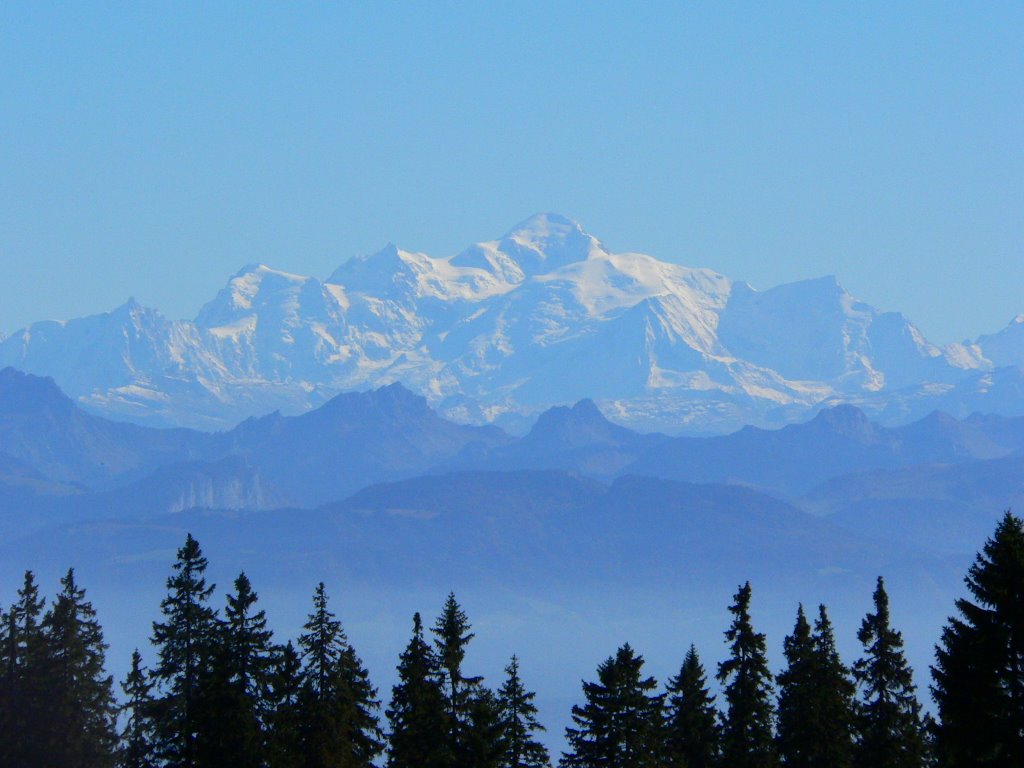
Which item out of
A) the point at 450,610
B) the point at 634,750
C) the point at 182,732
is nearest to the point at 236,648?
the point at 182,732

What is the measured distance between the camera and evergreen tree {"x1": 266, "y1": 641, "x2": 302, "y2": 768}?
45781 mm

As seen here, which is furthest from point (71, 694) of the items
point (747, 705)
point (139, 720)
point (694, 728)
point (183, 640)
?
point (747, 705)

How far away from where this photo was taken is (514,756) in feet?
155

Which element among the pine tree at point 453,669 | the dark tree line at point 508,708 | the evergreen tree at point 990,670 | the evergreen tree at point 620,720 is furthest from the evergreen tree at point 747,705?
the evergreen tree at point 990,670

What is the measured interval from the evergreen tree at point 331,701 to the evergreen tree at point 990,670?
59.7 feet

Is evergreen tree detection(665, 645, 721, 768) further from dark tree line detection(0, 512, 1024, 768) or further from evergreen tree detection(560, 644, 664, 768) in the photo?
evergreen tree detection(560, 644, 664, 768)

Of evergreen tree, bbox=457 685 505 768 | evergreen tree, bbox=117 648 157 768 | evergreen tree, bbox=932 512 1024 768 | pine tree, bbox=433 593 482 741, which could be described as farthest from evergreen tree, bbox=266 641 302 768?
evergreen tree, bbox=932 512 1024 768

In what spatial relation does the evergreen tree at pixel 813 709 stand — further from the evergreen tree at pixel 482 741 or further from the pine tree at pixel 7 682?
the pine tree at pixel 7 682

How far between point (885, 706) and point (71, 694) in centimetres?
2707

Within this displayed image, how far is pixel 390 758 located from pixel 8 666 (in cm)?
1855

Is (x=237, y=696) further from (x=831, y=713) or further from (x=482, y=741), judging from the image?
(x=831, y=713)

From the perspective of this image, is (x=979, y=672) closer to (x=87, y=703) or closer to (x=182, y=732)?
(x=182, y=732)

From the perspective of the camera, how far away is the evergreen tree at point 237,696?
154ft

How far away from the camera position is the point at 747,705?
46406mm
